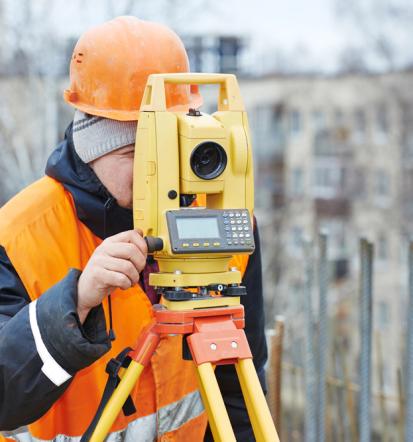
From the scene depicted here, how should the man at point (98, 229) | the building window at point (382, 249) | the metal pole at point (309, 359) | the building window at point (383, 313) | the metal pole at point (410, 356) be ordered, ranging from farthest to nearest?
the building window at point (382, 249) < the building window at point (383, 313) < the metal pole at point (309, 359) < the metal pole at point (410, 356) < the man at point (98, 229)

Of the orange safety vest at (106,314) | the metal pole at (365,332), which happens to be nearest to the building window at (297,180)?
the metal pole at (365,332)

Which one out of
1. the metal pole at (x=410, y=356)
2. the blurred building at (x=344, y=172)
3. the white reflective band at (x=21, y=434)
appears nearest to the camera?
the white reflective band at (x=21, y=434)

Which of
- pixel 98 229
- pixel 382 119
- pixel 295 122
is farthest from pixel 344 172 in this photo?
pixel 98 229

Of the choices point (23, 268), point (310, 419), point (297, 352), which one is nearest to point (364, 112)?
point (297, 352)

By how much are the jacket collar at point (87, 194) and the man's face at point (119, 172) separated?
21mm

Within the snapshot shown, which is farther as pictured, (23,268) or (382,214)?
(382,214)

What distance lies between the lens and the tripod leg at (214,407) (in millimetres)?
1978

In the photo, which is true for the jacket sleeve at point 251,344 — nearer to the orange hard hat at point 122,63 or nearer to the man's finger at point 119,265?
the orange hard hat at point 122,63

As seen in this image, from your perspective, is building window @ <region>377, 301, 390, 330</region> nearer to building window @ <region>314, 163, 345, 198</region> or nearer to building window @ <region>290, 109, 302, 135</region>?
building window @ <region>314, 163, 345, 198</region>

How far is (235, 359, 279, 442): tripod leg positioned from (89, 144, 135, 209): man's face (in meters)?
0.54

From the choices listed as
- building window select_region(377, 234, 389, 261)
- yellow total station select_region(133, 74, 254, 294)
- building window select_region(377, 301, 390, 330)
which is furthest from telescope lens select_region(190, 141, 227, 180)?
building window select_region(377, 234, 389, 261)

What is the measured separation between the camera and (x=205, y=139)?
6.79 feet

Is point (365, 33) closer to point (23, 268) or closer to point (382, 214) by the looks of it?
point (382, 214)

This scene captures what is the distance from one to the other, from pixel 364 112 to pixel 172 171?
27218mm
